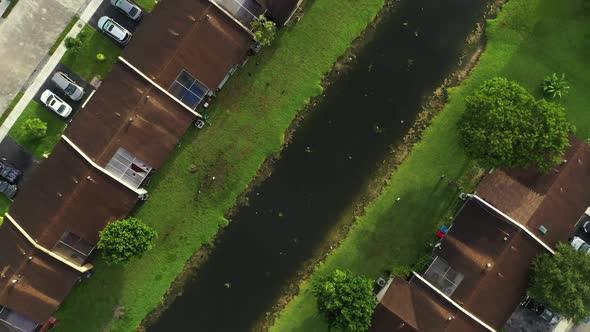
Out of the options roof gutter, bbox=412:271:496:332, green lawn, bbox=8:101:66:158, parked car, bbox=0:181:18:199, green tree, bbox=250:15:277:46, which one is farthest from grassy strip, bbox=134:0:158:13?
roof gutter, bbox=412:271:496:332

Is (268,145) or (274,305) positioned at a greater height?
(268,145)

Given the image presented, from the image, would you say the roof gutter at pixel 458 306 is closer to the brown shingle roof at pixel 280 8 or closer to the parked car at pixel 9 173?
the brown shingle roof at pixel 280 8

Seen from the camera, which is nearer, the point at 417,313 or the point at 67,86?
the point at 417,313

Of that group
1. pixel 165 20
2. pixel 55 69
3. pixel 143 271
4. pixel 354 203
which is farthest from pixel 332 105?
pixel 55 69

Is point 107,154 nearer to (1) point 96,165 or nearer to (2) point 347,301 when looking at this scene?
(1) point 96,165

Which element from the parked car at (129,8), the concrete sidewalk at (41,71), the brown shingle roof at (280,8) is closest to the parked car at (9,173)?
the concrete sidewalk at (41,71)

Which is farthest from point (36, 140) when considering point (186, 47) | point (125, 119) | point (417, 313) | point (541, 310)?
point (541, 310)

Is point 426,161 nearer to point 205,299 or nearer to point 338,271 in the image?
point 338,271
